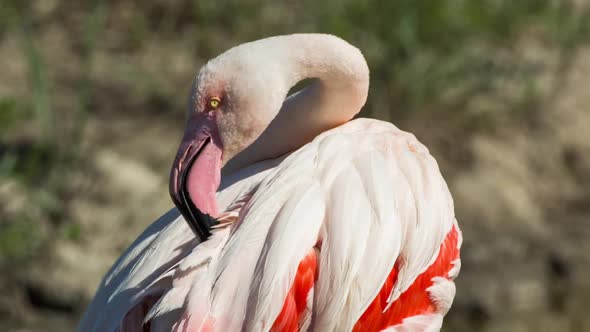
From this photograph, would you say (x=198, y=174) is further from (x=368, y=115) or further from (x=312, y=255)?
(x=368, y=115)

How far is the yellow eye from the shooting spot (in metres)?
2.93

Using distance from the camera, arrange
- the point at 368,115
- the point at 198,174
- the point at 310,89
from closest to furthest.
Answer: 1. the point at 198,174
2. the point at 310,89
3. the point at 368,115

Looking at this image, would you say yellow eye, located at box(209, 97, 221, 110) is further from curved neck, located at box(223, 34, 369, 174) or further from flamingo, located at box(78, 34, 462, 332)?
curved neck, located at box(223, 34, 369, 174)

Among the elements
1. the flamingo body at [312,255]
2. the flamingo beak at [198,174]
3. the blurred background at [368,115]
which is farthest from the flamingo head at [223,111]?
the blurred background at [368,115]

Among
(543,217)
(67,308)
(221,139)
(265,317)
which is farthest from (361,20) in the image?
(265,317)

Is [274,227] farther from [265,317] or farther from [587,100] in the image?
[587,100]

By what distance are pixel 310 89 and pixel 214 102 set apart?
44cm

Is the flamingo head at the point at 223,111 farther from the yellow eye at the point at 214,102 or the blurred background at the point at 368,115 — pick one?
the blurred background at the point at 368,115

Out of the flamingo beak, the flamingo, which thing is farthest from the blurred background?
the flamingo beak

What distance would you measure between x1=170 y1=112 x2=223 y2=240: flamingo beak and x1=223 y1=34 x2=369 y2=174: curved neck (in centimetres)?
20

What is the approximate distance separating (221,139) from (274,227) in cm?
32

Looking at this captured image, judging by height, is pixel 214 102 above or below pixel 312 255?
above

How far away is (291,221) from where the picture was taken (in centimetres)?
274

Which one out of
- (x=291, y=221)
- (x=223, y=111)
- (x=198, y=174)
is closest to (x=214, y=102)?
(x=223, y=111)
